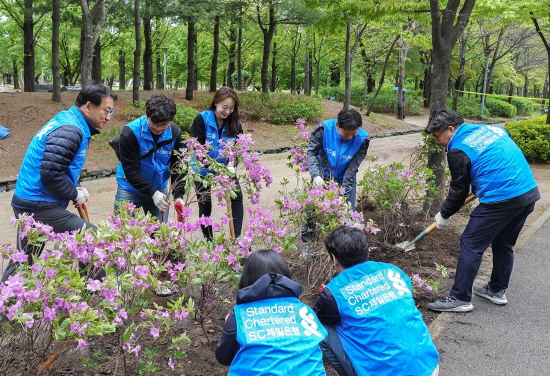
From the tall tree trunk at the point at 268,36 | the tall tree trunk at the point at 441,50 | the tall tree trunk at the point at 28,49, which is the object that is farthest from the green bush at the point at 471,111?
the tall tree trunk at the point at 441,50

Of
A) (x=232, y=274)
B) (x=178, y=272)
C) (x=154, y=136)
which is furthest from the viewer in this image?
(x=154, y=136)

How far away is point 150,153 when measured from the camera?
3.58 metres

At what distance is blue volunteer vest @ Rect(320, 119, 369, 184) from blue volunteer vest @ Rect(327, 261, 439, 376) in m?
2.01

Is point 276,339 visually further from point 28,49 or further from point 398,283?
point 28,49

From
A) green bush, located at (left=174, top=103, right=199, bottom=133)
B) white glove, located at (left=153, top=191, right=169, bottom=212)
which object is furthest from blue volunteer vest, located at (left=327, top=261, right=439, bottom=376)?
green bush, located at (left=174, top=103, right=199, bottom=133)

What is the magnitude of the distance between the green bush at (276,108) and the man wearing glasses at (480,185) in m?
12.2

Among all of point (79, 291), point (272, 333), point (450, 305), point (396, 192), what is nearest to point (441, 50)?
point (396, 192)

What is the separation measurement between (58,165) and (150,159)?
88 cm

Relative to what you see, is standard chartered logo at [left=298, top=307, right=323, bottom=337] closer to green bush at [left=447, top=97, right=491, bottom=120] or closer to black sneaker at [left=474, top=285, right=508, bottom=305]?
black sneaker at [left=474, top=285, right=508, bottom=305]

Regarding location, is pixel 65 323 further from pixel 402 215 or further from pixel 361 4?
pixel 361 4

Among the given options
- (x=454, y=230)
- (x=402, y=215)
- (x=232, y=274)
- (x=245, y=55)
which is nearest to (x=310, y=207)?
(x=232, y=274)

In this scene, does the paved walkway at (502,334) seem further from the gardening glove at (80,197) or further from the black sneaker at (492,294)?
the gardening glove at (80,197)

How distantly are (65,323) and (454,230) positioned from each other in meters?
5.02

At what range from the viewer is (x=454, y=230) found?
19.0ft
